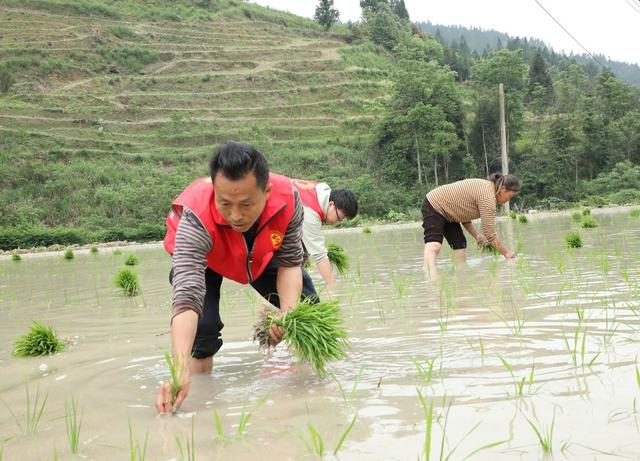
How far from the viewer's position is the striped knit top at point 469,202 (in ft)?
20.0

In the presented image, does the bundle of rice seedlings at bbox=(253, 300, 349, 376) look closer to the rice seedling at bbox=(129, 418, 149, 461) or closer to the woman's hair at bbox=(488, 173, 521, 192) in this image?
the rice seedling at bbox=(129, 418, 149, 461)

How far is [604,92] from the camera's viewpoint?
40312 millimetres

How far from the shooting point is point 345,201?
505cm

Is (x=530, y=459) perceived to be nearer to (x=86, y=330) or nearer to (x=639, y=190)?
(x=86, y=330)

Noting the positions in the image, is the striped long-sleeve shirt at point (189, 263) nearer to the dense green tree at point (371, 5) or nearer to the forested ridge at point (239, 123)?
the forested ridge at point (239, 123)

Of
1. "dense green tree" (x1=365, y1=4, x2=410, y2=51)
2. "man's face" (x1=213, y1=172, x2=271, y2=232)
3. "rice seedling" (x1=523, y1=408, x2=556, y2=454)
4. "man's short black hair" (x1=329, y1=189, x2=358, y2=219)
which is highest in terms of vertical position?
"dense green tree" (x1=365, y1=4, x2=410, y2=51)

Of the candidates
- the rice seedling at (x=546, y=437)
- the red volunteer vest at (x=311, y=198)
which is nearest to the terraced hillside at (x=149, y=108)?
the red volunteer vest at (x=311, y=198)

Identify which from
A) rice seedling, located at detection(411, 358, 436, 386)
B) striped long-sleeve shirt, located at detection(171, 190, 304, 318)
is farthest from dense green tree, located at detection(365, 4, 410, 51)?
rice seedling, located at detection(411, 358, 436, 386)

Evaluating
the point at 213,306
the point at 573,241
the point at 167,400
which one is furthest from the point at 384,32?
the point at 167,400

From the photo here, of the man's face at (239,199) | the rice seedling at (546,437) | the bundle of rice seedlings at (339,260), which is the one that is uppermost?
the man's face at (239,199)

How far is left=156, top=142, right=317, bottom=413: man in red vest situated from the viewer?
7.52 ft

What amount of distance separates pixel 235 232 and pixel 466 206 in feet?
13.5

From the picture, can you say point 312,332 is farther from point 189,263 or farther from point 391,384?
point 189,263

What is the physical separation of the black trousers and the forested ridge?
21172 millimetres
